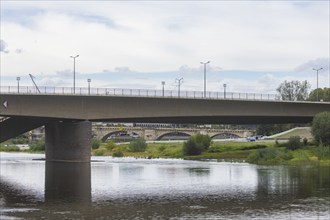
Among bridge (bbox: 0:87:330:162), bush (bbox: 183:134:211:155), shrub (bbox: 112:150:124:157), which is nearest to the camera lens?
bridge (bbox: 0:87:330:162)

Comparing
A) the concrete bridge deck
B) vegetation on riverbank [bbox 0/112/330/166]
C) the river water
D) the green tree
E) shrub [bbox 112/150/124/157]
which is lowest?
the river water

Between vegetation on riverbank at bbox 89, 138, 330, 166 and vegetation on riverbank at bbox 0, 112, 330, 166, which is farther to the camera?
vegetation on riverbank at bbox 0, 112, 330, 166

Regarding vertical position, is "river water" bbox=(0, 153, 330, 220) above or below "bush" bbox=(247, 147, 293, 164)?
below

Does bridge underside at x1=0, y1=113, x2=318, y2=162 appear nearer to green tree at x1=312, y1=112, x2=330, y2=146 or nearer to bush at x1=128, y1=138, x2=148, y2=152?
green tree at x1=312, y1=112, x2=330, y2=146

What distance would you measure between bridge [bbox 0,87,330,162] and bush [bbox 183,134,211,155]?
2516 centimetres

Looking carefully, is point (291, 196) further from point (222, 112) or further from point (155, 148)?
point (155, 148)

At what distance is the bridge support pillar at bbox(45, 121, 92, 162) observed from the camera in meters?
112

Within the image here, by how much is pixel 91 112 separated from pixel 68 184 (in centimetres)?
3749

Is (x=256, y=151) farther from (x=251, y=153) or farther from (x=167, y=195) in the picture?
(x=167, y=195)

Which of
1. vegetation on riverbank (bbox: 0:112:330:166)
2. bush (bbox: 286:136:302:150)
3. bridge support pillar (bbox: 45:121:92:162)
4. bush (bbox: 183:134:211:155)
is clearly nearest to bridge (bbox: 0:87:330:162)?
bridge support pillar (bbox: 45:121:92:162)

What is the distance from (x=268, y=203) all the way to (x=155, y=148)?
4935 inches

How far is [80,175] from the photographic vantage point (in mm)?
85375

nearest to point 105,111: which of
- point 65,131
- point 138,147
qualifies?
point 65,131

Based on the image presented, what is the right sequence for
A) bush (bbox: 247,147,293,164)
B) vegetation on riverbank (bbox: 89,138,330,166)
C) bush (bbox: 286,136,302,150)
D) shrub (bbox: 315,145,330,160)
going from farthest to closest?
bush (bbox: 286,136,302,150) → bush (bbox: 247,147,293,164) → vegetation on riverbank (bbox: 89,138,330,166) → shrub (bbox: 315,145,330,160)
